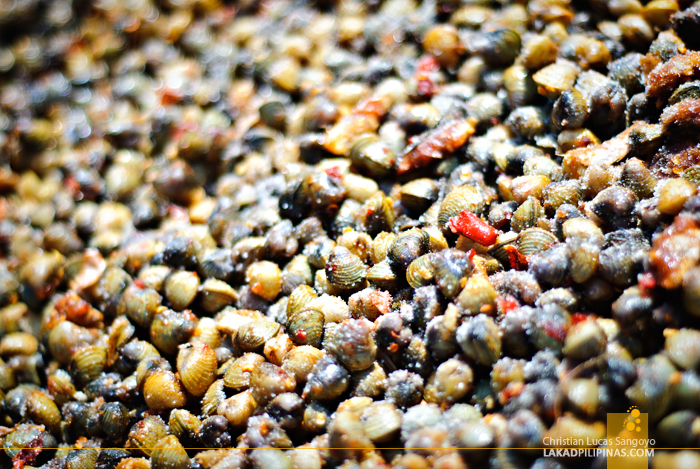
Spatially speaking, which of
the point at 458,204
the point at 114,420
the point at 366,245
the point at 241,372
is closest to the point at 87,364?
the point at 114,420

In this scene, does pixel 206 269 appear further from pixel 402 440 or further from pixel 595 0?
pixel 595 0

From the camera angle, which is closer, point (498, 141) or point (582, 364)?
point (582, 364)

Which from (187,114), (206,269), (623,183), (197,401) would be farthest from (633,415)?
(187,114)

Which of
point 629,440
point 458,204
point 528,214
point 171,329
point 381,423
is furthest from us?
point 171,329

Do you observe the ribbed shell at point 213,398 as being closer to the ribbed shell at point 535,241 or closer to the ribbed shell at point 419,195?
the ribbed shell at point 419,195

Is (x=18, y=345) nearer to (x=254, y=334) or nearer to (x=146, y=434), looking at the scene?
(x=146, y=434)

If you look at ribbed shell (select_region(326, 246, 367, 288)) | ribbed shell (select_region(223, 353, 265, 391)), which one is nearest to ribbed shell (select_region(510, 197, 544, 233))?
ribbed shell (select_region(326, 246, 367, 288))
